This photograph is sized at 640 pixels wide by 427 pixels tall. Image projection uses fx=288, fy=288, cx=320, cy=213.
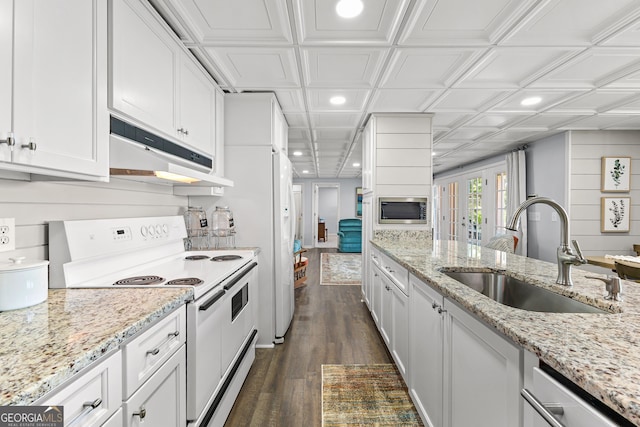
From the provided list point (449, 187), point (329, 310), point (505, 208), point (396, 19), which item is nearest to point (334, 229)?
point (449, 187)

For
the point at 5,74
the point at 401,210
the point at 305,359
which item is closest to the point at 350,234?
the point at 401,210

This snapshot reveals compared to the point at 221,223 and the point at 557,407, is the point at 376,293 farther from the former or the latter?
the point at 557,407

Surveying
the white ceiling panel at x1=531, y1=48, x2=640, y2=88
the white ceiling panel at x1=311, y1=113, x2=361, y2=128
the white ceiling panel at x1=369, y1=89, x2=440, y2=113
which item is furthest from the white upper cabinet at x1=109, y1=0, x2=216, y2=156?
the white ceiling panel at x1=531, y1=48, x2=640, y2=88

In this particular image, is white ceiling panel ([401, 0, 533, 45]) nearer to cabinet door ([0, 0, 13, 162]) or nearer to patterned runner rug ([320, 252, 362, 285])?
cabinet door ([0, 0, 13, 162])

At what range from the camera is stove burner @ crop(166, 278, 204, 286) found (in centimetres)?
139

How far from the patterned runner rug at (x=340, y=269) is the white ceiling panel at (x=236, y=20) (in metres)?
3.83

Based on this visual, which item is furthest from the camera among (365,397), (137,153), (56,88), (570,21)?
(365,397)

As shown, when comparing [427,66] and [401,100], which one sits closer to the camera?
[427,66]

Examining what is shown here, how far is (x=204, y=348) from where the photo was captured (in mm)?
1417

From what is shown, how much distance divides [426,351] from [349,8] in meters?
1.92

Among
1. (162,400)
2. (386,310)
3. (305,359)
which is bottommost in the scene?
(305,359)

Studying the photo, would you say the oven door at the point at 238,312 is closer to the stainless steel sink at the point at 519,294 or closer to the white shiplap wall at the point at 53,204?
the white shiplap wall at the point at 53,204

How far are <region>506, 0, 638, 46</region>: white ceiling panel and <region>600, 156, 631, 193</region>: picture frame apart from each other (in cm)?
300

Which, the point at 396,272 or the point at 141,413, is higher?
the point at 396,272
